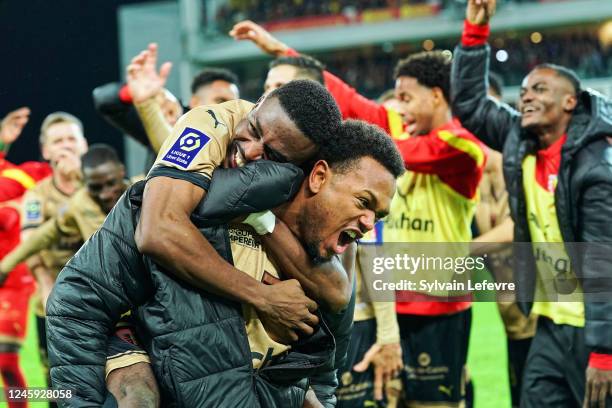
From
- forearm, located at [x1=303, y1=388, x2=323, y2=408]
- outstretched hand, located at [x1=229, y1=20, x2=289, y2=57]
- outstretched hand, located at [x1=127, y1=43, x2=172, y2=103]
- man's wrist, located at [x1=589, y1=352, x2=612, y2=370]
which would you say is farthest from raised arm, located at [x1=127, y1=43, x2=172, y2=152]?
man's wrist, located at [x1=589, y1=352, x2=612, y2=370]

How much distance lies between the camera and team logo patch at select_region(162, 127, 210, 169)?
8.67 feet

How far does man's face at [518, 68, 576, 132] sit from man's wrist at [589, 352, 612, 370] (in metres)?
1.15

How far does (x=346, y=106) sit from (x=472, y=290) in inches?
50.4

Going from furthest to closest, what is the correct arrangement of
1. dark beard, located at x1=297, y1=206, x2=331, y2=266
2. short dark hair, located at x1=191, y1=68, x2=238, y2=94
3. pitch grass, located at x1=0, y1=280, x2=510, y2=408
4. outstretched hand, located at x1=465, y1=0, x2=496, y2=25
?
pitch grass, located at x1=0, y1=280, x2=510, y2=408 → short dark hair, located at x1=191, y1=68, x2=238, y2=94 → outstretched hand, located at x1=465, y1=0, x2=496, y2=25 → dark beard, located at x1=297, y1=206, x2=331, y2=266

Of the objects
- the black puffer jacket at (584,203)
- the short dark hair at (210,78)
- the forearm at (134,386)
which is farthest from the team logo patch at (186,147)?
the short dark hair at (210,78)

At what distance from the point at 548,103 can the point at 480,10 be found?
2.14ft

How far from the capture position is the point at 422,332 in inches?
201

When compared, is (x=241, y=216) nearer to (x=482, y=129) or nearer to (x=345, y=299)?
(x=345, y=299)

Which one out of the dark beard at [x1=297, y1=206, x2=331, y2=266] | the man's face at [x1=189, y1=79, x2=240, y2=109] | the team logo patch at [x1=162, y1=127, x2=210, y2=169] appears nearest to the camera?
the team logo patch at [x1=162, y1=127, x2=210, y2=169]

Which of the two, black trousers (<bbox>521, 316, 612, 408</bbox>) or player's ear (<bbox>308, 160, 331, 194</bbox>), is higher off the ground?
player's ear (<bbox>308, 160, 331, 194</bbox>)

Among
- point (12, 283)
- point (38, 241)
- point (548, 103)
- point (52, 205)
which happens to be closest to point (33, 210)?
point (52, 205)

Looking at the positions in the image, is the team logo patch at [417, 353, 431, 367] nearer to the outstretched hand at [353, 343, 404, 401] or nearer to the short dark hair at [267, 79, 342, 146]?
the outstretched hand at [353, 343, 404, 401]

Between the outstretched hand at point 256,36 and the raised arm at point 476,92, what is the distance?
3.57ft

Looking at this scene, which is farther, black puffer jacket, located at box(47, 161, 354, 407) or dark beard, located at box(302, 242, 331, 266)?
dark beard, located at box(302, 242, 331, 266)
